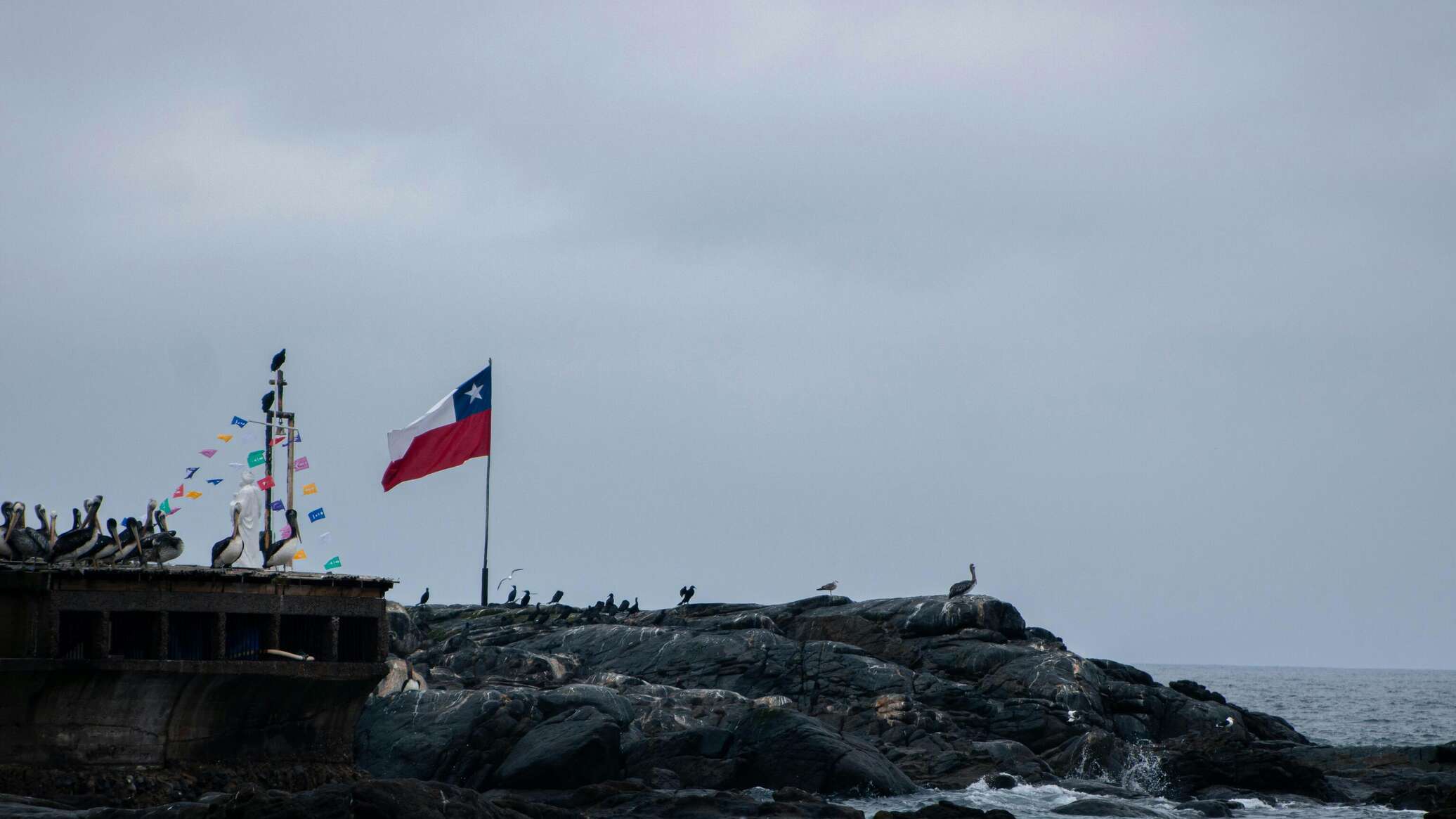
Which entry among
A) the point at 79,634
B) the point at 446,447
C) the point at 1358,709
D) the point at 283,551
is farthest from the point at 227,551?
the point at 1358,709

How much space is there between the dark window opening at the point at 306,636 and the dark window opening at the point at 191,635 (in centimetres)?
207

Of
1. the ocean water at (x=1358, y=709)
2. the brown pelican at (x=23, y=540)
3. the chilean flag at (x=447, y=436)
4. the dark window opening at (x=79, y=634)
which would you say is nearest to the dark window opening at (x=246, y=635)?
the dark window opening at (x=79, y=634)

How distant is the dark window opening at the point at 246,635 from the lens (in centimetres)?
3594

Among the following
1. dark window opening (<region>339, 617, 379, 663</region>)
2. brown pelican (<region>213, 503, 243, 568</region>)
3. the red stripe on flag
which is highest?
the red stripe on flag

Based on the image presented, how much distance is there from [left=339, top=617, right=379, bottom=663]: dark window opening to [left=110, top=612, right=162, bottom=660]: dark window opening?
4.64 meters

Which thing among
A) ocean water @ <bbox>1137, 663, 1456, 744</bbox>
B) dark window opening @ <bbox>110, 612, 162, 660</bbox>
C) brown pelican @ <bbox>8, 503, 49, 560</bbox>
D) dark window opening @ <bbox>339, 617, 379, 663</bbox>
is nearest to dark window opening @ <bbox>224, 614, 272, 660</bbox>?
dark window opening @ <bbox>110, 612, 162, 660</bbox>

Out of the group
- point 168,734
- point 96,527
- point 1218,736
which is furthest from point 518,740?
point 1218,736

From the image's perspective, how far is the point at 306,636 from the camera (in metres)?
37.4

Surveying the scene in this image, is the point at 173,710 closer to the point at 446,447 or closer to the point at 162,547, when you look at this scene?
the point at 162,547

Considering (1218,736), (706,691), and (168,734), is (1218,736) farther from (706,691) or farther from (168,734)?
(168,734)

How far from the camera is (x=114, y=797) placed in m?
33.0

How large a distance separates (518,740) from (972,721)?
42.2 feet

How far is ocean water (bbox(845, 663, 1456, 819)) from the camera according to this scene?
124 feet

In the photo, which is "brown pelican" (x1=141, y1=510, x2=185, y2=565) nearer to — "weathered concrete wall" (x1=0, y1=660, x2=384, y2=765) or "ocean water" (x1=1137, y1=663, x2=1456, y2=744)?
Answer: "weathered concrete wall" (x1=0, y1=660, x2=384, y2=765)
